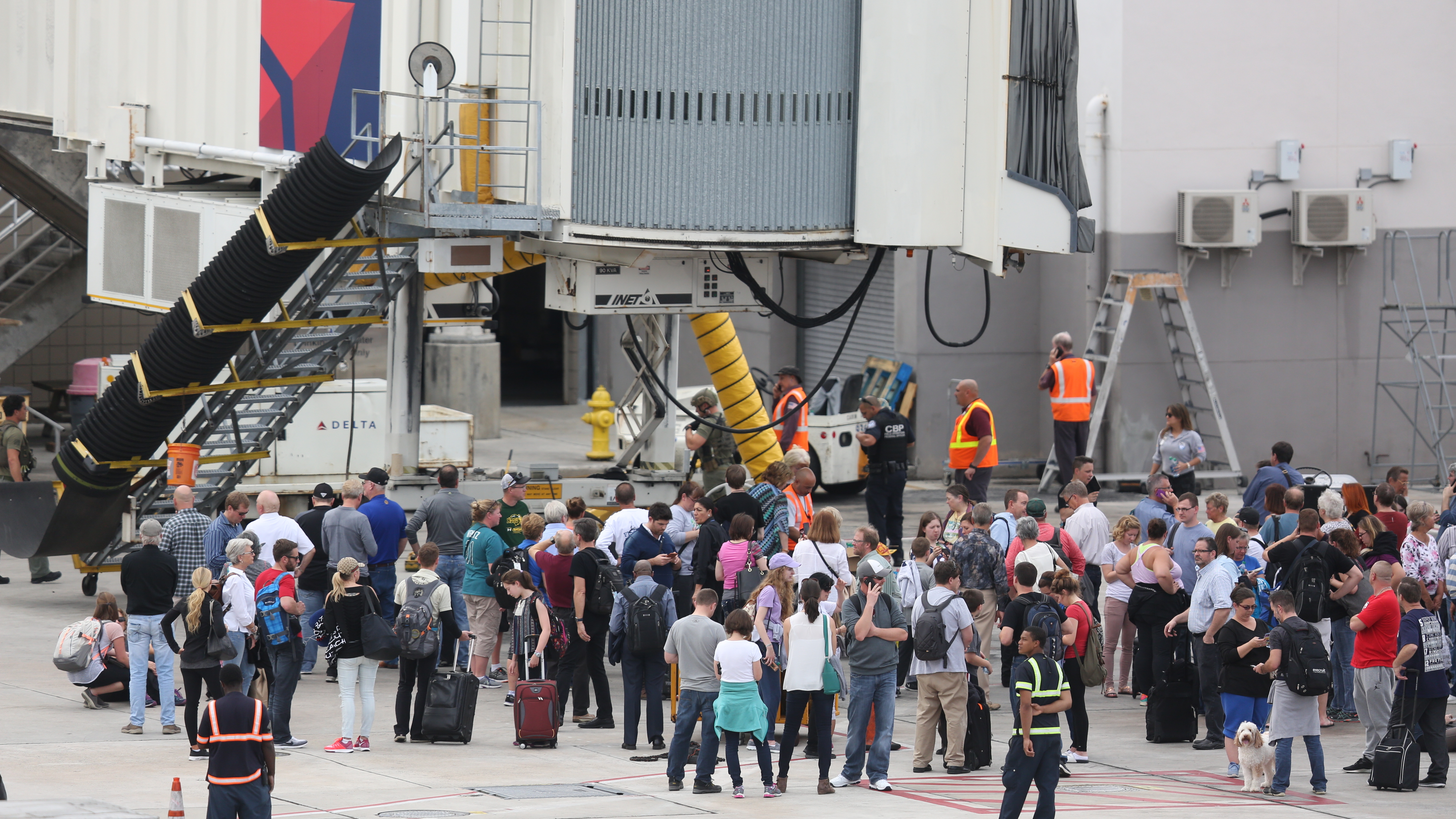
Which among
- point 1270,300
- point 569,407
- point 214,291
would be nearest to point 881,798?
point 214,291

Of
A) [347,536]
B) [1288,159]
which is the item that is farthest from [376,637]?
[1288,159]

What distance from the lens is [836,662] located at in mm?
A: 13117

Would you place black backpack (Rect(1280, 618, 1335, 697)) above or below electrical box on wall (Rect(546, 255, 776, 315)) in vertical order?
below

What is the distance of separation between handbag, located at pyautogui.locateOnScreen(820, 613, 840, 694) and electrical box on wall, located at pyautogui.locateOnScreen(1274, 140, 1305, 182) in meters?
15.0

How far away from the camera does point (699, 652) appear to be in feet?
41.9

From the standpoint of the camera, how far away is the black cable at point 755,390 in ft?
59.0

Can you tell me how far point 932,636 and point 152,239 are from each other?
1054 cm

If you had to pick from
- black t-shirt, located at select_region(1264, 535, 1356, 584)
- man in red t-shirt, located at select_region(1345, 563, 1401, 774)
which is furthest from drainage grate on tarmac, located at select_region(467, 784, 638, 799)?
black t-shirt, located at select_region(1264, 535, 1356, 584)

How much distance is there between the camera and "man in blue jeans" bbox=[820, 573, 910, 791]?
42.7 feet

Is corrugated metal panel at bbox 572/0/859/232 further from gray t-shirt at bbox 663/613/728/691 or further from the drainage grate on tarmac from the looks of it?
the drainage grate on tarmac

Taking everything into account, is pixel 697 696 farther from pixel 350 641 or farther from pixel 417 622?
pixel 350 641

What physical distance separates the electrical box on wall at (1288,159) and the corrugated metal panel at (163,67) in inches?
547

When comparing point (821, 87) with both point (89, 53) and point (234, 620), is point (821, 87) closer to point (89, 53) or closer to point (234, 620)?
point (234, 620)

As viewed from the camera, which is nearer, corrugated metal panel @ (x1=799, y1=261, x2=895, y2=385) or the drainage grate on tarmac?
the drainage grate on tarmac
